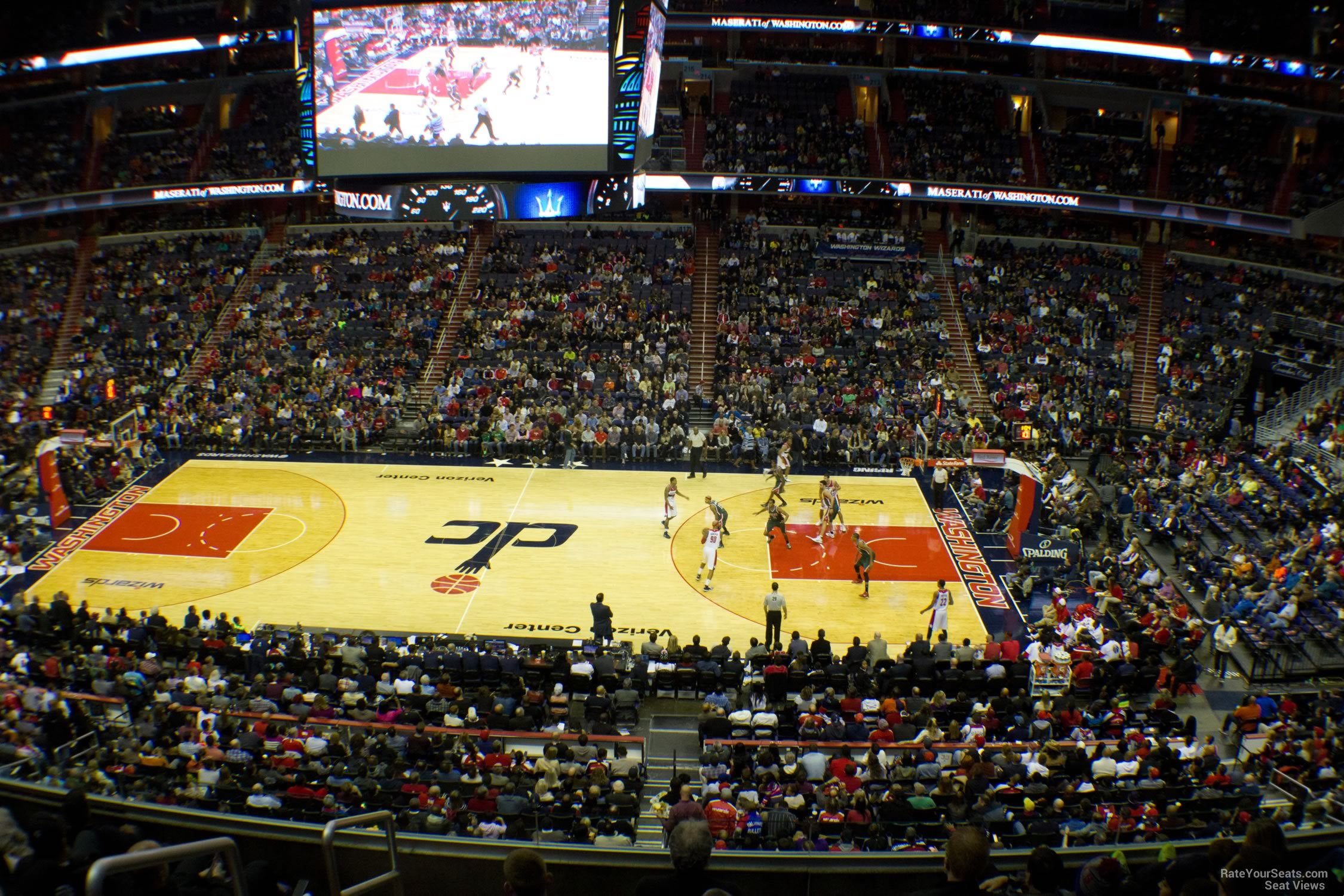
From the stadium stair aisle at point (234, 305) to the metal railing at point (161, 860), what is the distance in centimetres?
3567

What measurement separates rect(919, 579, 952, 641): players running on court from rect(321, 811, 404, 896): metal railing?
16228 millimetres

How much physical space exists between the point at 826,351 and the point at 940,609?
16458 millimetres

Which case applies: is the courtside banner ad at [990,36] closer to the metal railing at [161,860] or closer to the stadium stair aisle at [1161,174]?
the stadium stair aisle at [1161,174]

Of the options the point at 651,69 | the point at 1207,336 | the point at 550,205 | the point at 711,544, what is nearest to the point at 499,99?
the point at 550,205

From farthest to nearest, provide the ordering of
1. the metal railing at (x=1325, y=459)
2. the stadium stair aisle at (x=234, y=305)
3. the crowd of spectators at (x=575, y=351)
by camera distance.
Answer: the stadium stair aisle at (x=234, y=305) < the crowd of spectators at (x=575, y=351) < the metal railing at (x=1325, y=459)

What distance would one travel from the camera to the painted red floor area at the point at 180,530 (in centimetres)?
2558

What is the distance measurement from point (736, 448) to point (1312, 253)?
25.0 m

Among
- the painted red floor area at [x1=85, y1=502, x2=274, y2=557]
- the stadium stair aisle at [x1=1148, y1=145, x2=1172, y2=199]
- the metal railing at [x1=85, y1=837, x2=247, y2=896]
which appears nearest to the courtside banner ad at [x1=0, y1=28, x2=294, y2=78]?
the painted red floor area at [x1=85, y1=502, x2=274, y2=557]

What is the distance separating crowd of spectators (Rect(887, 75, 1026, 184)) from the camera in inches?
1570

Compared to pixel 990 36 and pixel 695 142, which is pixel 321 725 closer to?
pixel 695 142

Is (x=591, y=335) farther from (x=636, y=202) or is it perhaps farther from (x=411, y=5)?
(x=411, y=5)

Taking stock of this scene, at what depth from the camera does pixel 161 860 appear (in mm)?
3830

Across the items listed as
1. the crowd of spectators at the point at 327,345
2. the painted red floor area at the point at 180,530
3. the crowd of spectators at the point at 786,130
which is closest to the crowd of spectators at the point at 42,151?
the crowd of spectators at the point at 327,345

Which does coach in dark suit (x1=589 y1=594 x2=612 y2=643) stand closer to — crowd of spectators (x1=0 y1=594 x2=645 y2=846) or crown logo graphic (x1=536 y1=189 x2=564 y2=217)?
crowd of spectators (x1=0 y1=594 x2=645 y2=846)
